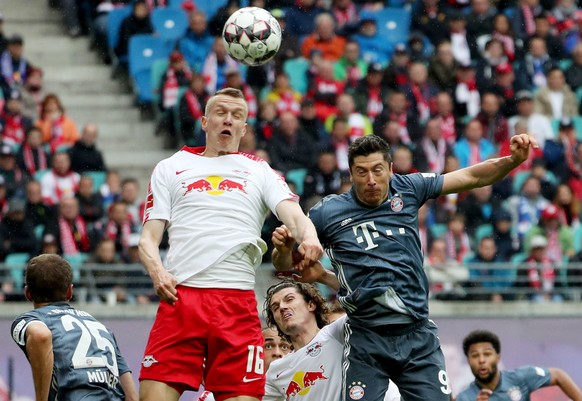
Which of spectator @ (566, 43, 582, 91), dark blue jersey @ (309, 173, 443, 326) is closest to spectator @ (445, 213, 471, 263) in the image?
spectator @ (566, 43, 582, 91)

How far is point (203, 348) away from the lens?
Result: 7801 mm

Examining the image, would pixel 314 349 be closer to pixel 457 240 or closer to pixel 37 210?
pixel 37 210

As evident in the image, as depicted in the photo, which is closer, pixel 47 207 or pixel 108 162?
pixel 47 207

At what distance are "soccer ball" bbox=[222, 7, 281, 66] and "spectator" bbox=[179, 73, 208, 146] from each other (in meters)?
7.19

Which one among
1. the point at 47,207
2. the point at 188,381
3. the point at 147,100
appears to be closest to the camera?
the point at 188,381

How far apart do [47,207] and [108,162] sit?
9.28ft

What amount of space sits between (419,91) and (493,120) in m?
1.01

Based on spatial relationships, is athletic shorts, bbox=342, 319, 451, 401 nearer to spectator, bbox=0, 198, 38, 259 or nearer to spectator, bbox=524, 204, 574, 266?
spectator, bbox=0, 198, 38, 259

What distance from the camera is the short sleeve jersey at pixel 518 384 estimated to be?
11672 mm

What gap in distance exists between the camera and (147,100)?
1841 centimetres

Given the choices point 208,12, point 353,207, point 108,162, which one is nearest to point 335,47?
point 208,12

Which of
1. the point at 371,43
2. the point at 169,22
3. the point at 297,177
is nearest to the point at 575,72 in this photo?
the point at 371,43

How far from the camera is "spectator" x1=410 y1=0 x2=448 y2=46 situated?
62.0 feet

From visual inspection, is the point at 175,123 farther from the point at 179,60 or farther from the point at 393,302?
the point at 393,302
